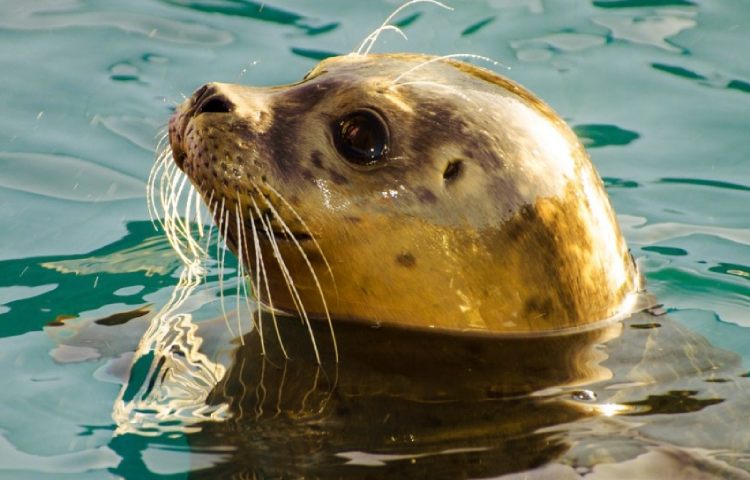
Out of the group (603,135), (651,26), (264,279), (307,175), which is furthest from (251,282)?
(651,26)

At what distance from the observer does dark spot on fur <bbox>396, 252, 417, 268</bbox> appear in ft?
16.9

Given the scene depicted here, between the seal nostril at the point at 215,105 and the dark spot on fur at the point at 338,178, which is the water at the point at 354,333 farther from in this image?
the seal nostril at the point at 215,105

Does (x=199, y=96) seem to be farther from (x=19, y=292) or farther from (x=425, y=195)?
(x=19, y=292)

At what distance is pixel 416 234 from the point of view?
5.14 meters

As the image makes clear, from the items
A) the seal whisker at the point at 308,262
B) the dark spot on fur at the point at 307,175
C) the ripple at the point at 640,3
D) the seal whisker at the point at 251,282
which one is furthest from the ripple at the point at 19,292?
the ripple at the point at 640,3

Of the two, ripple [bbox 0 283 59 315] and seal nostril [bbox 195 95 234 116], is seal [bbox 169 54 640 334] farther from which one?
ripple [bbox 0 283 59 315]

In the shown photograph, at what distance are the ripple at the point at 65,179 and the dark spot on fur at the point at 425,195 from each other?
2847 millimetres

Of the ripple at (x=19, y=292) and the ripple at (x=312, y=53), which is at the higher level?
the ripple at (x=312, y=53)

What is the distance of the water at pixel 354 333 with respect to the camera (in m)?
4.80

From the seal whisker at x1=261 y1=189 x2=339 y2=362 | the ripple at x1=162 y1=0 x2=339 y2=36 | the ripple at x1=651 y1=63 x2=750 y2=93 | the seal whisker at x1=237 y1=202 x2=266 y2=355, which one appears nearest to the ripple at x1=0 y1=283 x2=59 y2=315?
the seal whisker at x1=237 y1=202 x2=266 y2=355

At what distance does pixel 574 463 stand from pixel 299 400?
94 centimetres

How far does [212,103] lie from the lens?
5.24 meters

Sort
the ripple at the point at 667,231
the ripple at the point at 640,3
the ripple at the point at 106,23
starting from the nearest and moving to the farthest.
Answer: the ripple at the point at 667,231 → the ripple at the point at 106,23 → the ripple at the point at 640,3

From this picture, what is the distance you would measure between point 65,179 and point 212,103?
105 inches
